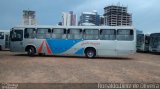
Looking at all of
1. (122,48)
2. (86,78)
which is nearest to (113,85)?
(86,78)

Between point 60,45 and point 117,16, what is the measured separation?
127 feet

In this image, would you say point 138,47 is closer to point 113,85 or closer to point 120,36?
point 120,36

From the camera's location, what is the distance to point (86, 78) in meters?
13.6

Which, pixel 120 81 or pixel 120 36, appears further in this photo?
pixel 120 36

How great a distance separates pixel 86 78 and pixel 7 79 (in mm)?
3226

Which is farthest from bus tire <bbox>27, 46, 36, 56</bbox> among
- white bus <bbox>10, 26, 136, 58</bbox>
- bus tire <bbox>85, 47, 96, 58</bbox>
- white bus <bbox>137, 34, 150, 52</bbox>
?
white bus <bbox>137, 34, 150, 52</bbox>

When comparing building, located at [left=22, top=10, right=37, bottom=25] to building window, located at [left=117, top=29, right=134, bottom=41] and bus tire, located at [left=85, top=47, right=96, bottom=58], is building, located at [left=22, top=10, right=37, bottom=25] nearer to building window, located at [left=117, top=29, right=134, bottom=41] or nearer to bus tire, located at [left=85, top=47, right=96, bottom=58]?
bus tire, located at [left=85, top=47, right=96, bottom=58]

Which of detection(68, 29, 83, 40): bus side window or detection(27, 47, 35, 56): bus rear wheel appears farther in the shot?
detection(27, 47, 35, 56): bus rear wheel

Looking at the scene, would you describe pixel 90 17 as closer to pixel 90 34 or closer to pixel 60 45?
pixel 60 45

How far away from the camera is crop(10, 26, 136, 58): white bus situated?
86.1 ft

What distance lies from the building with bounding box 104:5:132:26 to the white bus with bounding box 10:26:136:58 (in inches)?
1401

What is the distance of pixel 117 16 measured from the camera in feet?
212

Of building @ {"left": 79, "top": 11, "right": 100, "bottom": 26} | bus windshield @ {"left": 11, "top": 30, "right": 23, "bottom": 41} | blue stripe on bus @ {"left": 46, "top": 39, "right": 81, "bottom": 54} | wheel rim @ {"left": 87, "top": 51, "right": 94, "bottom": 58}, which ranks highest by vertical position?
building @ {"left": 79, "top": 11, "right": 100, "bottom": 26}

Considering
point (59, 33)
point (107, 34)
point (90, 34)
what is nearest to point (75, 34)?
point (90, 34)
